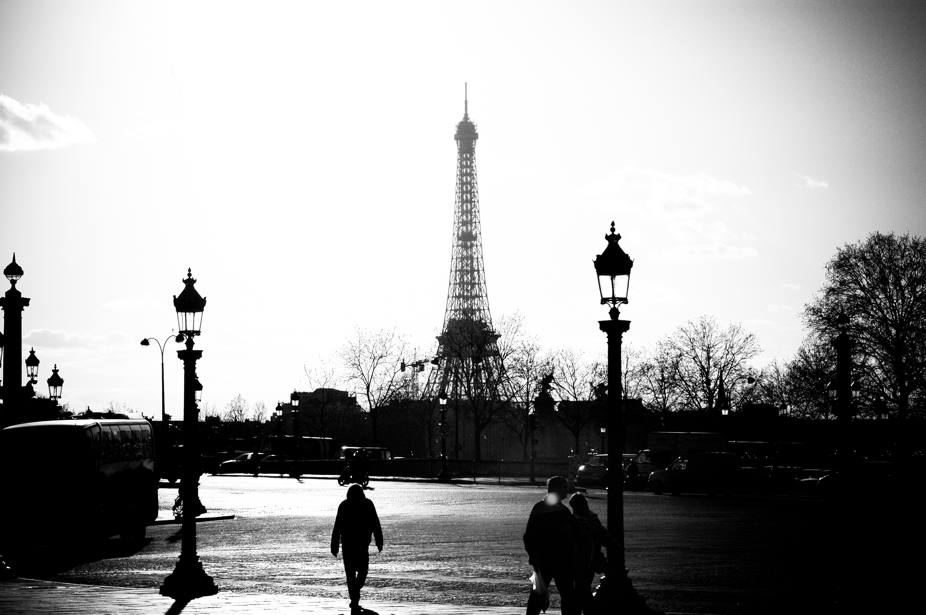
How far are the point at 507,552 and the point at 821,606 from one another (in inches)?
351

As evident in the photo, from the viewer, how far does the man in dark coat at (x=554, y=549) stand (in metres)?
11.6

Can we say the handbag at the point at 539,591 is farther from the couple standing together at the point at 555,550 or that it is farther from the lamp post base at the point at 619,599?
the lamp post base at the point at 619,599

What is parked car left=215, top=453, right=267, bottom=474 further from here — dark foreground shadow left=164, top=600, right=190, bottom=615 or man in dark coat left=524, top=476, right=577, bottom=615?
man in dark coat left=524, top=476, right=577, bottom=615

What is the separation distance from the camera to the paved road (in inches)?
642

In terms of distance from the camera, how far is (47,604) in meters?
15.0

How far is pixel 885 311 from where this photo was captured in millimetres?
70125

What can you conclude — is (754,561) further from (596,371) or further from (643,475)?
(596,371)

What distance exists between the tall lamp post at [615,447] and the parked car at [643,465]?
39111 mm

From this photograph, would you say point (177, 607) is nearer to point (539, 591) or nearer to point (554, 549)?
point (539, 591)

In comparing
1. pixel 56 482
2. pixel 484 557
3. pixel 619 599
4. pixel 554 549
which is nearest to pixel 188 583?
pixel 619 599

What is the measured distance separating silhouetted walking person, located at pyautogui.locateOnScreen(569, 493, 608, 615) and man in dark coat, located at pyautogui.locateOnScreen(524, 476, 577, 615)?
18cm

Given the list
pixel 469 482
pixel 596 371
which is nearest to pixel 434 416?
pixel 596 371

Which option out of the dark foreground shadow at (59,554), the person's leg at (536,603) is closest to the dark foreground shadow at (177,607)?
the person's leg at (536,603)

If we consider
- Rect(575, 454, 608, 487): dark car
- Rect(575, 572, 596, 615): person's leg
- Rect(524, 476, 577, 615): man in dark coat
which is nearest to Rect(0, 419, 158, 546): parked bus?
Rect(575, 572, 596, 615): person's leg
